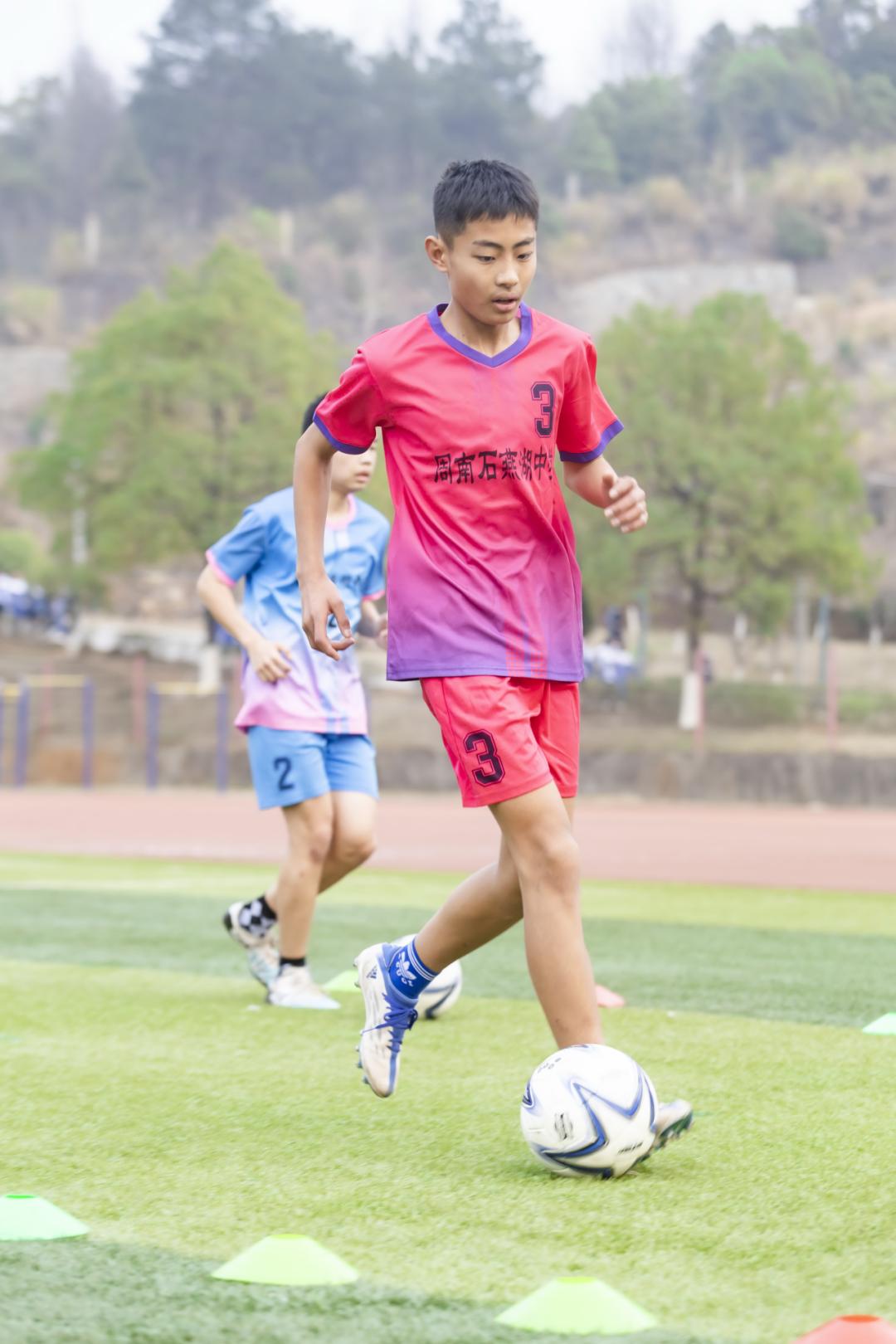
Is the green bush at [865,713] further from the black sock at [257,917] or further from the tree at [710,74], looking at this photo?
the tree at [710,74]

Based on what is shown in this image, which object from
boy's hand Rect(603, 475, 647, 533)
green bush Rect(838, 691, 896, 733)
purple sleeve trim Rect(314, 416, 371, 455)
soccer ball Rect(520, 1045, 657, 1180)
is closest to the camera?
soccer ball Rect(520, 1045, 657, 1180)

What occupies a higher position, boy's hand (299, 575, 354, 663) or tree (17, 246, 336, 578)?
tree (17, 246, 336, 578)

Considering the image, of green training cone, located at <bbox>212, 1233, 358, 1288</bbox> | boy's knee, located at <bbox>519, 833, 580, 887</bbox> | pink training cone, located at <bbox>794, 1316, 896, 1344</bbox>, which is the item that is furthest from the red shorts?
pink training cone, located at <bbox>794, 1316, 896, 1344</bbox>

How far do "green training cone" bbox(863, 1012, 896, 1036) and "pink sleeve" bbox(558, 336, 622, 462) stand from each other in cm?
239

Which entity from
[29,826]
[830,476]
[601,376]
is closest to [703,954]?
[29,826]

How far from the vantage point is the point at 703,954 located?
29.4ft

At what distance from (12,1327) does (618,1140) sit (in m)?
1.45

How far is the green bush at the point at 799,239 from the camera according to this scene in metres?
131

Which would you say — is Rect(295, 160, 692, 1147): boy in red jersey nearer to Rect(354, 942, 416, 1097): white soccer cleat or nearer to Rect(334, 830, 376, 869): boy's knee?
Rect(354, 942, 416, 1097): white soccer cleat

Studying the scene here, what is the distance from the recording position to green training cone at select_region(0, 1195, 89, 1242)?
137 inches

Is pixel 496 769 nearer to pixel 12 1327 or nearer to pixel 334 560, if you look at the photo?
pixel 12 1327

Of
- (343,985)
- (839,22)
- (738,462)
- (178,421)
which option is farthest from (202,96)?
(343,985)

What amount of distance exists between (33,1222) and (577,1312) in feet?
3.63

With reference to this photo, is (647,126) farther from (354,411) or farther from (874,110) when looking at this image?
(354,411)
